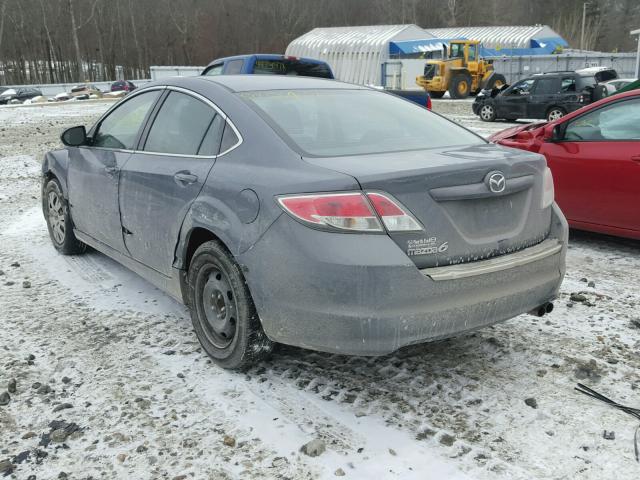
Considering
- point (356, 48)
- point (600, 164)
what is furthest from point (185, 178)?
point (356, 48)

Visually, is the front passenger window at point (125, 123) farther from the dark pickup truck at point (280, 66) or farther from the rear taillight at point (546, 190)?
the dark pickup truck at point (280, 66)

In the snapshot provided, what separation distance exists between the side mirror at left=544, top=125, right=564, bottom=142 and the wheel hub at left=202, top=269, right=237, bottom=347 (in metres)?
3.92

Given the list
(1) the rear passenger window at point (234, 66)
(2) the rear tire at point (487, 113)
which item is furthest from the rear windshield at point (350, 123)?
(2) the rear tire at point (487, 113)

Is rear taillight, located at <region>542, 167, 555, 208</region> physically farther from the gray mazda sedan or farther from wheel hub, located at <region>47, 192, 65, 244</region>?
wheel hub, located at <region>47, 192, 65, 244</region>

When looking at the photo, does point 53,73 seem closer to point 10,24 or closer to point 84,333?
point 10,24

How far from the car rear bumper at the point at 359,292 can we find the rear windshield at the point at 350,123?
613 mm

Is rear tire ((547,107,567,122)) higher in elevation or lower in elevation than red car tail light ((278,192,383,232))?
lower

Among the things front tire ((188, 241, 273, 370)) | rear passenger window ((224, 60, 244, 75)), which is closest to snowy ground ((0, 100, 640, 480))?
front tire ((188, 241, 273, 370))

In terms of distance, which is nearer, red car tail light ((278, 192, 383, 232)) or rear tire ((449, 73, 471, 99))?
red car tail light ((278, 192, 383, 232))

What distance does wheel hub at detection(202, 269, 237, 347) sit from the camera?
3.19 metres

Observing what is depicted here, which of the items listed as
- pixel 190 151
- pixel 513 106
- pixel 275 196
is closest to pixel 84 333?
pixel 190 151

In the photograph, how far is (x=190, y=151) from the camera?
3.55 metres

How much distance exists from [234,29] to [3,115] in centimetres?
5758

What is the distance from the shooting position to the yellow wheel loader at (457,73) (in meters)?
32.5
